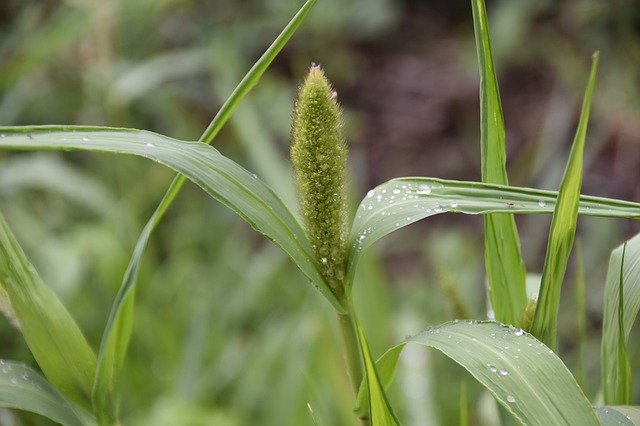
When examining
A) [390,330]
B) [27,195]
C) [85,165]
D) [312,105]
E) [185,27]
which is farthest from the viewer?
[185,27]

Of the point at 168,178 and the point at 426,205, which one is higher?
the point at 168,178

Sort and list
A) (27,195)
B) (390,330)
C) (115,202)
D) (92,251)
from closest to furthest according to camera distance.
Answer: (390,330), (92,251), (115,202), (27,195)

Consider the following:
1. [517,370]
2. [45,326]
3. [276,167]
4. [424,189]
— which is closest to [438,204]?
[424,189]

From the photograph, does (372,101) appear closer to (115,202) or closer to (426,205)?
(115,202)

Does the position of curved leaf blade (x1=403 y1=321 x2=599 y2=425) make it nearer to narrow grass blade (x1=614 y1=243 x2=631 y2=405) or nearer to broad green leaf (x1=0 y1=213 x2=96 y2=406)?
narrow grass blade (x1=614 y1=243 x2=631 y2=405)

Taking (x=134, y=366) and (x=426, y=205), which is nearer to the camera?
(x=426, y=205)

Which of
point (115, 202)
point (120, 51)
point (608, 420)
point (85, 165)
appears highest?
point (120, 51)

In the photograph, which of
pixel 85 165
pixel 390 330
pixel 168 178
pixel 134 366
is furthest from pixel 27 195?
pixel 390 330
